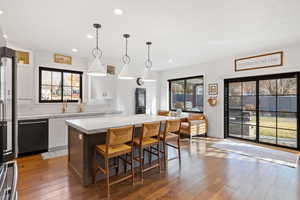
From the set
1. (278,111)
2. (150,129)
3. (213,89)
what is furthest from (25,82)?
(278,111)

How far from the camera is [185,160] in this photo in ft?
11.3

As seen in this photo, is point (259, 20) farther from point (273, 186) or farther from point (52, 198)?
point (52, 198)

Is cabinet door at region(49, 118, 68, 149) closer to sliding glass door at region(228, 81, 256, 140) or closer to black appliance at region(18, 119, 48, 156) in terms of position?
black appliance at region(18, 119, 48, 156)

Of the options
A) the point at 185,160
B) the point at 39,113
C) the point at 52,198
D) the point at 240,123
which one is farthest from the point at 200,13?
the point at 39,113

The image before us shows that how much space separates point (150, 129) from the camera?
8.56 feet

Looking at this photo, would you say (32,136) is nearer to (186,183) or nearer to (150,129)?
(150,129)

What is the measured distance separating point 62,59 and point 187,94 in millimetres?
4569

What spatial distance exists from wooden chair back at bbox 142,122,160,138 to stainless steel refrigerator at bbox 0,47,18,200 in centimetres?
168

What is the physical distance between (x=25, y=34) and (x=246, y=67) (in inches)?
220

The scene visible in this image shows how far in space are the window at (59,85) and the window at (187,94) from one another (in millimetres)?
3788

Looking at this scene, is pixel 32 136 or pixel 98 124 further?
pixel 32 136

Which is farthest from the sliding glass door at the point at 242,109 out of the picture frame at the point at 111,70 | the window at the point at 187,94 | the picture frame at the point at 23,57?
the picture frame at the point at 23,57

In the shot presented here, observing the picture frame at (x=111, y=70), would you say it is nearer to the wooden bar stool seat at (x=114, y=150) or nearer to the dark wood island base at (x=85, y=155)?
the dark wood island base at (x=85, y=155)

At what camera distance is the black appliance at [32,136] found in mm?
3561
